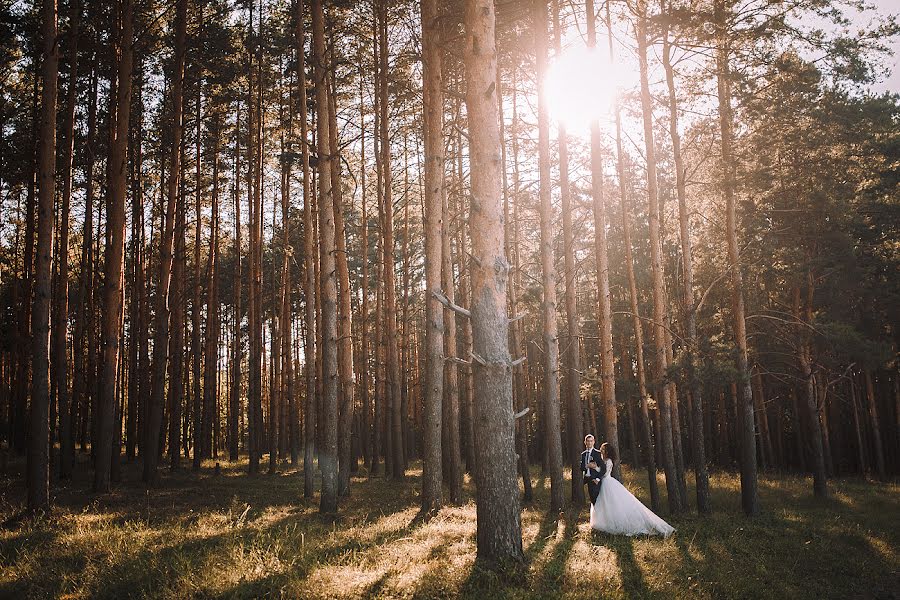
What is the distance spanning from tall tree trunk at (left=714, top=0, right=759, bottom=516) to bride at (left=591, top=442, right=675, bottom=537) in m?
4.24

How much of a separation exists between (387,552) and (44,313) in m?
7.92

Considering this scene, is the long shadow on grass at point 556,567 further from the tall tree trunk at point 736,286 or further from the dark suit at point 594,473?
the tall tree trunk at point 736,286

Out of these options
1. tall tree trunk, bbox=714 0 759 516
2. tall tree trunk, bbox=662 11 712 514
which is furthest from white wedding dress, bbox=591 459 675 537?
tall tree trunk, bbox=714 0 759 516

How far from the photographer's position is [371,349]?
1336 inches

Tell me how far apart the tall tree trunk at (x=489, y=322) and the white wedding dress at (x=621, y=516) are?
5.09 metres

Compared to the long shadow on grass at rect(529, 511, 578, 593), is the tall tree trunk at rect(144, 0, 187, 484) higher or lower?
higher

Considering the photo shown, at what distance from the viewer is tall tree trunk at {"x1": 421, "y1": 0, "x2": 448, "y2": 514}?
11406 mm

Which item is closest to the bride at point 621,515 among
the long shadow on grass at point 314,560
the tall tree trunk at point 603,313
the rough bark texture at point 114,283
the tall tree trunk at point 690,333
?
the tall tree trunk at point 603,313

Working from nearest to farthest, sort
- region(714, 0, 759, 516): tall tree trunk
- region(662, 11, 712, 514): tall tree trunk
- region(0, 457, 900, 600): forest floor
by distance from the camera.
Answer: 1. region(0, 457, 900, 600): forest floor
2. region(662, 11, 712, 514): tall tree trunk
3. region(714, 0, 759, 516): tall tree trunk

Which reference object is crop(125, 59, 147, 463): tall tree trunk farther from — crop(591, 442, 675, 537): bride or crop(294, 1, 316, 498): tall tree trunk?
crop(591, 442, 675, 537): bride

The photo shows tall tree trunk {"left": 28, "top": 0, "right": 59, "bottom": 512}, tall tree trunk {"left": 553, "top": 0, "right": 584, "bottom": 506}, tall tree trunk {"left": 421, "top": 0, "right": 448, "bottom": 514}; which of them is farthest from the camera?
tall tree trunk {"left": 553, "top": 0, "right": 584, "bottom": 506}

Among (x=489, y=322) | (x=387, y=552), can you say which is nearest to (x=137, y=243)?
(x=387, y=552)

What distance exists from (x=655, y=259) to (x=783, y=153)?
262 inches

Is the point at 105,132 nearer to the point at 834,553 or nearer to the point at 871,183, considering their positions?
the point at 834,553
